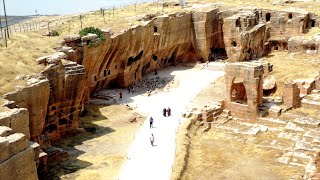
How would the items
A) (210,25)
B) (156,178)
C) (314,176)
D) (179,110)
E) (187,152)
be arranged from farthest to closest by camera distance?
(210,25)
(179,110)
(187,152)
(156,178)
(314,176)

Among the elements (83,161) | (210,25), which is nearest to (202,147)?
(83,161)

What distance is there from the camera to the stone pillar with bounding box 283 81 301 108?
38997 millimetres

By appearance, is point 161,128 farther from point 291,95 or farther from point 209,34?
point 209,34

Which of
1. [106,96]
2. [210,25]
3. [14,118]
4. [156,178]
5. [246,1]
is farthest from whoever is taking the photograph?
[246,1]

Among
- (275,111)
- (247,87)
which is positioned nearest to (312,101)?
(275,111)

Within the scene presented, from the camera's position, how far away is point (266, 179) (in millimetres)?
29375

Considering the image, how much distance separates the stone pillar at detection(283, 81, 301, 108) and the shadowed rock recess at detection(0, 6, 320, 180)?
2.04 meters

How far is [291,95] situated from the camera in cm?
3900

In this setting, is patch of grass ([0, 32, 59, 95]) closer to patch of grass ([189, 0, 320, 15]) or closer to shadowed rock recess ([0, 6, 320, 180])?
shadowed rock recess ([0, 6, 320, 180])

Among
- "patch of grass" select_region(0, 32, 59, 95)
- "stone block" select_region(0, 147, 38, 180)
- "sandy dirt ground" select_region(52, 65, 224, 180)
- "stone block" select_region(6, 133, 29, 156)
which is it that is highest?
"patch of grass" select_region(0, 32, 59, 95)

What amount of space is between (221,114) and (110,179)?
13.8 meters

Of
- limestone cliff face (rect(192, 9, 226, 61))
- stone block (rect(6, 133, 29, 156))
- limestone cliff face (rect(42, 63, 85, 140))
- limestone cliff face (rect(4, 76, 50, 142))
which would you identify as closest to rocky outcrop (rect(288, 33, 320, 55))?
limestone cliff face (rect(192, 9, 226, 61))

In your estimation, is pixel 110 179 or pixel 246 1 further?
pixel 246 1

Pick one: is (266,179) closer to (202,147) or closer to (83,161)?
(202,147)
